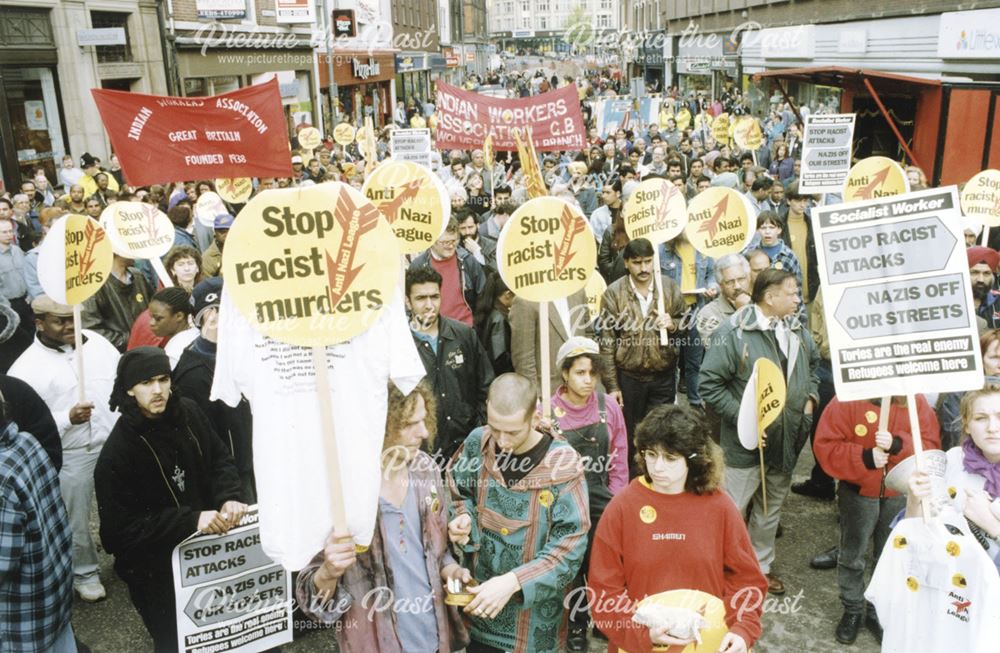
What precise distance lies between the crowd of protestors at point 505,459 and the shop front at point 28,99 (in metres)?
9.67

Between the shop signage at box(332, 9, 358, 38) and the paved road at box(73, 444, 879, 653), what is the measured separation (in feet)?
94.3

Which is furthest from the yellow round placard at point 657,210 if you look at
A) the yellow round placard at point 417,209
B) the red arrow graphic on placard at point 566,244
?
the red arrow graphic on placard at point 566,244

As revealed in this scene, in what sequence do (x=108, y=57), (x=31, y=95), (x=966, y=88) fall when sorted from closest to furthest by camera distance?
(x=966, y=88)
(x=31, y=95)
(x=108, y=57)

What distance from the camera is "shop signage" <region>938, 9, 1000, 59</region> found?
48.2 ft

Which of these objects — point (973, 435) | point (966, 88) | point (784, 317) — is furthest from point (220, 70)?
point (973, 435)

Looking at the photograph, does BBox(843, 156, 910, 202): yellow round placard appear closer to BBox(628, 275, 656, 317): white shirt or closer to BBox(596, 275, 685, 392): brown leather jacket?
BBox(628, 275, 656, 317): white shirt

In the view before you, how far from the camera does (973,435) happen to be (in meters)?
3.31

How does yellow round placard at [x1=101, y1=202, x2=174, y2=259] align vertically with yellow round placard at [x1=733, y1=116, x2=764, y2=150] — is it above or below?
below

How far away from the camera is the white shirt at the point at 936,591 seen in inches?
113

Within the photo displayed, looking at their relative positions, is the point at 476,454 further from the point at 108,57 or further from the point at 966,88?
the point at 108,57

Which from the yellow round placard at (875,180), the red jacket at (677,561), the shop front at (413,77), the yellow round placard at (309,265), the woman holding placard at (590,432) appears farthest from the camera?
the shop front at (413,77)

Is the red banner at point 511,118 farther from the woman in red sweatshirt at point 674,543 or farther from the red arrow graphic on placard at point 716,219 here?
the woman in red sweatshirt at point 674,543

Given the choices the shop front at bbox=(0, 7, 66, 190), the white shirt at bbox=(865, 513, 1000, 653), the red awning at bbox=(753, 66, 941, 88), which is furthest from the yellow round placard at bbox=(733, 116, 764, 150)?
the shop front at bbox=(0, 7, 66, 190)

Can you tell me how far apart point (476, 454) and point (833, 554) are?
115 inches
